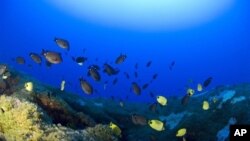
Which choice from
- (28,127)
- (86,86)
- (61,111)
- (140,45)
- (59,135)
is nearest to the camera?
(59,135)

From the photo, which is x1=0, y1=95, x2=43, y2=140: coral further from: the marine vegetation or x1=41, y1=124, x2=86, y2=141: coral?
x1=41, y1=124, x2=86, y2=141: coral

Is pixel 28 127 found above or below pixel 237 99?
below

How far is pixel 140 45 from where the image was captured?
136m

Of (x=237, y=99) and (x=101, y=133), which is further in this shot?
(x=237, y=99)

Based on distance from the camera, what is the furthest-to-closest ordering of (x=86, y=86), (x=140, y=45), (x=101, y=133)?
(x=140, y=45)
(x=86, y=86)
(x=101, y=133)

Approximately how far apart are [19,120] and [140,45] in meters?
129

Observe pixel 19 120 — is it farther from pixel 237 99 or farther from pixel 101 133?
pixel 237 99

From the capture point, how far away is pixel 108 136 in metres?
8.94

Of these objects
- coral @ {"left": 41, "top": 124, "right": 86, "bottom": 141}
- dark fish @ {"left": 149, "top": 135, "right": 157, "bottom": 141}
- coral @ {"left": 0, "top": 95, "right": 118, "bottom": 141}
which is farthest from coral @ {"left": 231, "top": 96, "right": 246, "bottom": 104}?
coral @ {"left": 41, "top": 124, "right": 86, "bottom": 141}

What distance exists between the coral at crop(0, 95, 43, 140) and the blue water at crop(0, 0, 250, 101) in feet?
288

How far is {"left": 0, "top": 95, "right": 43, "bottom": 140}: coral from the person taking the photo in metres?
7.11

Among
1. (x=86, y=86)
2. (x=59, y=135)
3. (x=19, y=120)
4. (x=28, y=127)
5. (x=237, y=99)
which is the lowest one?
(x=59, y=135)

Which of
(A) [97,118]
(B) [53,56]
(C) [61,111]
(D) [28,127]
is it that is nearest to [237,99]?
(A) [97,118]

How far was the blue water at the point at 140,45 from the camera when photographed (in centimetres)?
10862
